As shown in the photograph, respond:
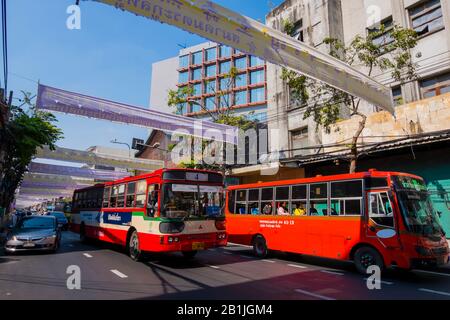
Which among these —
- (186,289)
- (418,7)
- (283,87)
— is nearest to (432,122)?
(418,7)

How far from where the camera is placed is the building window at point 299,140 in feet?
71.3

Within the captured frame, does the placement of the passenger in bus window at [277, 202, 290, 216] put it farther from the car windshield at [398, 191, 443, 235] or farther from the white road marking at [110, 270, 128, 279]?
the white road marking at [110, 270, 128, 279]

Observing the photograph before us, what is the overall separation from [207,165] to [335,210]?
48.6 ft

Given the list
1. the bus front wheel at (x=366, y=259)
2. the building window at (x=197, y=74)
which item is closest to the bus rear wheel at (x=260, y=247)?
the bus front wheel at (x=366, y=259)

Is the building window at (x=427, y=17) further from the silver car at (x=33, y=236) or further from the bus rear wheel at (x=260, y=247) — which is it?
the silver car at (x=33, y=236)

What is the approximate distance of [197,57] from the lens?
218 ft

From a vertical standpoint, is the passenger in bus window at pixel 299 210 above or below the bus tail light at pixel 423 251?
above

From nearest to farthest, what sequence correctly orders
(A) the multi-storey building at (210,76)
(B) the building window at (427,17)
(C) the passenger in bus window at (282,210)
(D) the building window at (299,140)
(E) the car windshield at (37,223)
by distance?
Result: (C) the passenger in bus window at (282,210) < (E) the car windshield at (37,223) < (B) the building window at (427,17) < (D) the building window at (299,140) < (A) the multi-storey building at (210,76)

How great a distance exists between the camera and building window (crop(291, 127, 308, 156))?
856 inches

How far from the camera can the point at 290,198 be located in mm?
12109

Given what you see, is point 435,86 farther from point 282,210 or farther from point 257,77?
point 257,77

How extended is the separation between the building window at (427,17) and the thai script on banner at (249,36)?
9488mm

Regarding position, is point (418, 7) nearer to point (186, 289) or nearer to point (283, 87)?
point (283, 87)

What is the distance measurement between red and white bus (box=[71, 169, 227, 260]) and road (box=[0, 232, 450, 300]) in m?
0.74
